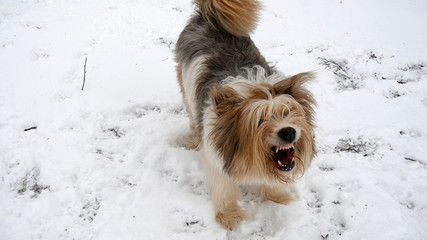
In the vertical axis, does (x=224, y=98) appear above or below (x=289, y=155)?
above

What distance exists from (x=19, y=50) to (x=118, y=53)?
62.7 inches

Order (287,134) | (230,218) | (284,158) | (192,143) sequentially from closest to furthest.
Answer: (287,134), (284,158), (230,218), (192,143)

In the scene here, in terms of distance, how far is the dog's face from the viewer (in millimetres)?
2176

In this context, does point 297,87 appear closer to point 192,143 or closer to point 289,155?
point 289,155

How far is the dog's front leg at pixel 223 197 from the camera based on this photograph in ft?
9.27

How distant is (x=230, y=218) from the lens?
2.86m

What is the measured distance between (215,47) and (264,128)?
1.43 meters

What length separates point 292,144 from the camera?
2.27m

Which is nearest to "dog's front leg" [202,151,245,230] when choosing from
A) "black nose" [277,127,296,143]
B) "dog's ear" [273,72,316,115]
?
"black nose" [277,127,296,143]

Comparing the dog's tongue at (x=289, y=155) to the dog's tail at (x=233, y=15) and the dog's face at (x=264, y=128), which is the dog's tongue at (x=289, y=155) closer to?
the dog's face at (x=264, y=128)

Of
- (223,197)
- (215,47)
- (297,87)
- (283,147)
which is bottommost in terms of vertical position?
(223,197)

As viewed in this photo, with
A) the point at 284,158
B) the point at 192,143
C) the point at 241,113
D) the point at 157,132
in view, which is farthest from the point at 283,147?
the point at 157,132

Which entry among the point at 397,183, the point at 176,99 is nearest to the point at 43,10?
the point at 176,99

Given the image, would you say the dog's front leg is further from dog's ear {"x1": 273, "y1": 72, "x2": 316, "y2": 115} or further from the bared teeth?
dog's ear {"x1": 273, "y1": 72, "x2": 316, "y2": 115}
